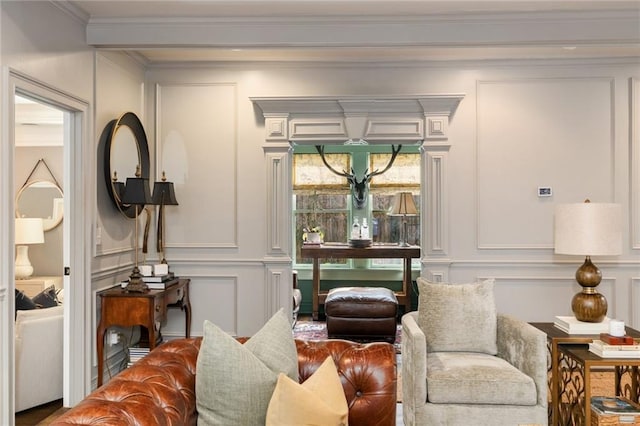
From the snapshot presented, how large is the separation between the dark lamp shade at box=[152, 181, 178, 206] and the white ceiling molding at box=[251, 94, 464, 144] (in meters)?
0.97

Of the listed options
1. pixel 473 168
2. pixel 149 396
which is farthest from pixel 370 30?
pixel 149 396

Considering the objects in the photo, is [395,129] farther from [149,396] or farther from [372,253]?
[149,396]

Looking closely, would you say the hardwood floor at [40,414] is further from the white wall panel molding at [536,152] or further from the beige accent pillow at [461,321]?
the white wall panel molding at [536,152]

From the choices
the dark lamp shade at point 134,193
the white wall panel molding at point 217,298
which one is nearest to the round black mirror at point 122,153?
the dark lamp shade at point 134,193

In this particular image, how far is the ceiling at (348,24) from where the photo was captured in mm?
3396

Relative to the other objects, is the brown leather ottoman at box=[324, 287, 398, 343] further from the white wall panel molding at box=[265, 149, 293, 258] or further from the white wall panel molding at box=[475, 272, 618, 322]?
the white wall panel molding at box=[475, 272, 618, 322]

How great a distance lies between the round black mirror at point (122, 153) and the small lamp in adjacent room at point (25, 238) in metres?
1.18

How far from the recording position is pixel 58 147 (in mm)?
5250

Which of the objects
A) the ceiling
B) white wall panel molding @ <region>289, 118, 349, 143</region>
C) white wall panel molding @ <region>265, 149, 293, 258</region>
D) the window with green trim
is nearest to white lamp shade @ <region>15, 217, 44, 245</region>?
the ceiling

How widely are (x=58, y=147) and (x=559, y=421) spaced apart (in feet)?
16.3

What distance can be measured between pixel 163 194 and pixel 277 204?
38.8 inches

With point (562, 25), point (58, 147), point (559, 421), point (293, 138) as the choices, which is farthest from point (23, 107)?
point (559, 421)

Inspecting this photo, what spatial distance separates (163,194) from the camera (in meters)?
4.28

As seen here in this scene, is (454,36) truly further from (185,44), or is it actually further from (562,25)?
(185,44)
